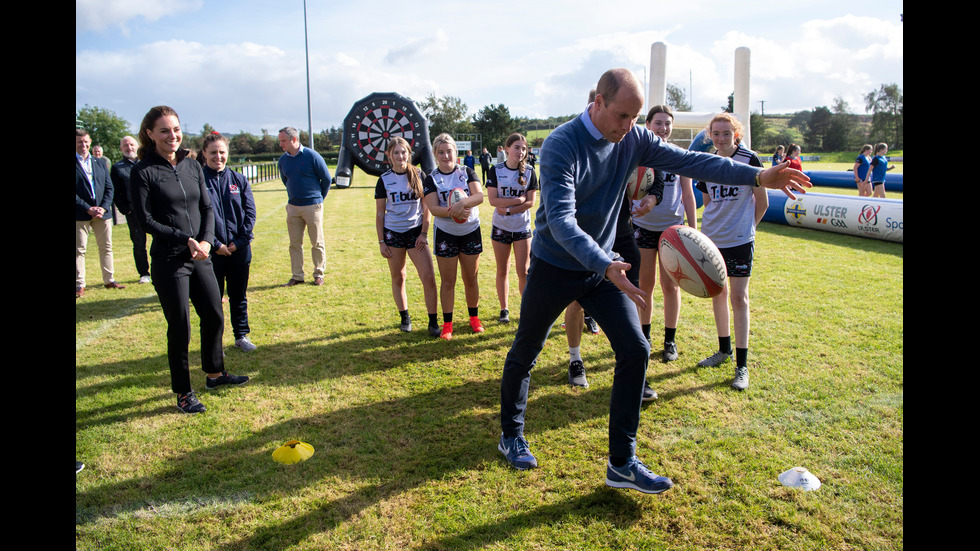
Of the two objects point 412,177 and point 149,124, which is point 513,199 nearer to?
point 412,177

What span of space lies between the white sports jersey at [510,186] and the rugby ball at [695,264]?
2367 millimetres

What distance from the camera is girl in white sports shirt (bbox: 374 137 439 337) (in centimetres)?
610

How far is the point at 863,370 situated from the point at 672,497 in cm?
270

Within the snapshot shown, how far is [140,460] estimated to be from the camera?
3820mm

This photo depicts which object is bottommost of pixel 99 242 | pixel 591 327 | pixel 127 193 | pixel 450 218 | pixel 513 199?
pixel 591 327

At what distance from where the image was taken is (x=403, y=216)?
241 inches

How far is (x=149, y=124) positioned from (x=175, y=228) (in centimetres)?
74

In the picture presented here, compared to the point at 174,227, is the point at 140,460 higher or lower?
lower

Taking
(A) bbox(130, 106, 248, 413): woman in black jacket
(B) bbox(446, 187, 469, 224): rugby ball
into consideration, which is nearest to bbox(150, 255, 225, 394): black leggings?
(A) bbox(130, 106, 248, 413): woman in black jacket

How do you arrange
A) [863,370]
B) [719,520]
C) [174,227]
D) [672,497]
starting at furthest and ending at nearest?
[863,370] → [174,227] → [672,497] → [719,520]

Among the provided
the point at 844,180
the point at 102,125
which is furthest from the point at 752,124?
the point at 102,125
